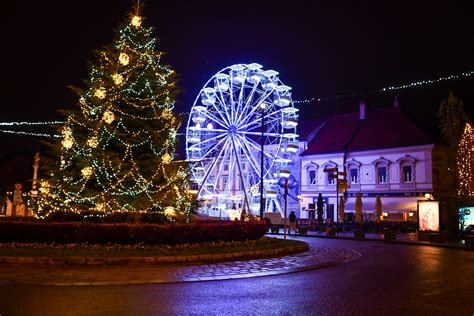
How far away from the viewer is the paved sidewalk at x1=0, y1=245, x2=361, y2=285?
1279 centimetres

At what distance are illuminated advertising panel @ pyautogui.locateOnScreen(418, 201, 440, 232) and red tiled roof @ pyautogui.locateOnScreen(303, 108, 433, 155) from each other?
2080 centimetres

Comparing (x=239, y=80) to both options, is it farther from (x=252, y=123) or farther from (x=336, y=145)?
(x=336, y=145)

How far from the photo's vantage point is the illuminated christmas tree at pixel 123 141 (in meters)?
21.2

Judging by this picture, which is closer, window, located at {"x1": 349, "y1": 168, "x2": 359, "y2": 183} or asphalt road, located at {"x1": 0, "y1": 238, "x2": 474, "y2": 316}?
asphalt road, located at {"x1": 0, "y1": 238, "x2": 474, "y2": 316}

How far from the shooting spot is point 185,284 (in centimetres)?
1273

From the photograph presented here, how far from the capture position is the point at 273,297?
1076cm

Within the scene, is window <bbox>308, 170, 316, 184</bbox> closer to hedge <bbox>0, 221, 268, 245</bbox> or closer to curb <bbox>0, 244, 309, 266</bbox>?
curb <bbox>0, 244, 309, 266</bbox>

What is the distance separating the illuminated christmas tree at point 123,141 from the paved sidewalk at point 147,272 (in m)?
5.94

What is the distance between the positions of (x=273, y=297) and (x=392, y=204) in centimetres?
4578

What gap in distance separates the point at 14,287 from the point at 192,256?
A: 22.1ft

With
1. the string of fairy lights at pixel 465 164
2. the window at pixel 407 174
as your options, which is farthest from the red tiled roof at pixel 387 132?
the string of fairy lights at pixel 465 164

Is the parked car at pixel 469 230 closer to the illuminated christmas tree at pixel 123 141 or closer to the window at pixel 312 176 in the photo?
the illuminated christmas tree at pixel 123 141

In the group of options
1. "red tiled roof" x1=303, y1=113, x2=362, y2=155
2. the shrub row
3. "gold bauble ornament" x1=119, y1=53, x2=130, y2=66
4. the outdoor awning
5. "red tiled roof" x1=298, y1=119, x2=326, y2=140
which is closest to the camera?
the shrub row

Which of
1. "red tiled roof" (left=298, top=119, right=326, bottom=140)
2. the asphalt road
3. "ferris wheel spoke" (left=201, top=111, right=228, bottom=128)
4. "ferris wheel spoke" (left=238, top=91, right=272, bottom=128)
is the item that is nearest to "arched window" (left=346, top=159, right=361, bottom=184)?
"red tiled roof" (left=298, top=119, right=326, bottom=140)
